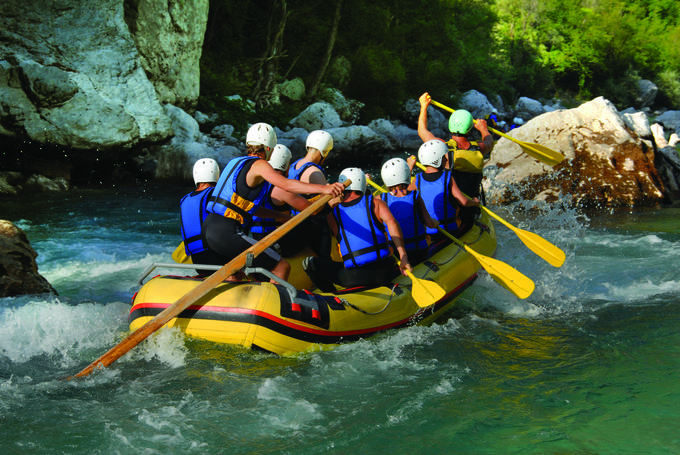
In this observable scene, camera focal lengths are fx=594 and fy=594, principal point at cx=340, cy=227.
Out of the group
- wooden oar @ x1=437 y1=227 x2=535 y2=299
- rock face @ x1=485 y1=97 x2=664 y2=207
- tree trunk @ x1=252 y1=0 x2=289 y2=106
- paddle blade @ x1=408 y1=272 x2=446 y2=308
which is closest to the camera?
paddle blade @ x1=408 y1=272 x2=446 y2=308

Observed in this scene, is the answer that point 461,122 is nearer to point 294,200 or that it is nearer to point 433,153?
point 433,153

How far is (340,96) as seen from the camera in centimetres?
2194

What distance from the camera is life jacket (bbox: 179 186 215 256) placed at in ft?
15.3

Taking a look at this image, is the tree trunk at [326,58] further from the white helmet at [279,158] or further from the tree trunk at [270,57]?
the white helmet at [279,158]

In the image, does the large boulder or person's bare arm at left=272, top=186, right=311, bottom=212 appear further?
the large boulder

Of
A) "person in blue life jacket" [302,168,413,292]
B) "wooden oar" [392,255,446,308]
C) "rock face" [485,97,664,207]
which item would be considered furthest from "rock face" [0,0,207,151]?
"wooden oar" [392,255,446,308]

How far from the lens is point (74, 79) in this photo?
1164 centimetres

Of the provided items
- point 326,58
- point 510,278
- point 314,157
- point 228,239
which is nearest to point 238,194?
point 228,239

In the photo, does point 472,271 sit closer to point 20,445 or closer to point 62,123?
point 20,445

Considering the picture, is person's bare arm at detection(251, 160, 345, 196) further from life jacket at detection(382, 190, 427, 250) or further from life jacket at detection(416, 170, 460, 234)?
life jacket at detection(416, 170, 460, 234)

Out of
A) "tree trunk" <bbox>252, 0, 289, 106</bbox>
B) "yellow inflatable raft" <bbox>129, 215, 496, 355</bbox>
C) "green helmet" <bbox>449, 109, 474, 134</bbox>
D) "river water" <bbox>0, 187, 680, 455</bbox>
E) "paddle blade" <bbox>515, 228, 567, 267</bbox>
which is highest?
"tree trunk" <bbox>252, 0, 289, 106</bbox>

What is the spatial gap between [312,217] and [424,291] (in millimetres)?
1219

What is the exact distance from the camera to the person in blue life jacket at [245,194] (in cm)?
430

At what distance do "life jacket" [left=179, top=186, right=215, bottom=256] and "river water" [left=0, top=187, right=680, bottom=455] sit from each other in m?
0.85
